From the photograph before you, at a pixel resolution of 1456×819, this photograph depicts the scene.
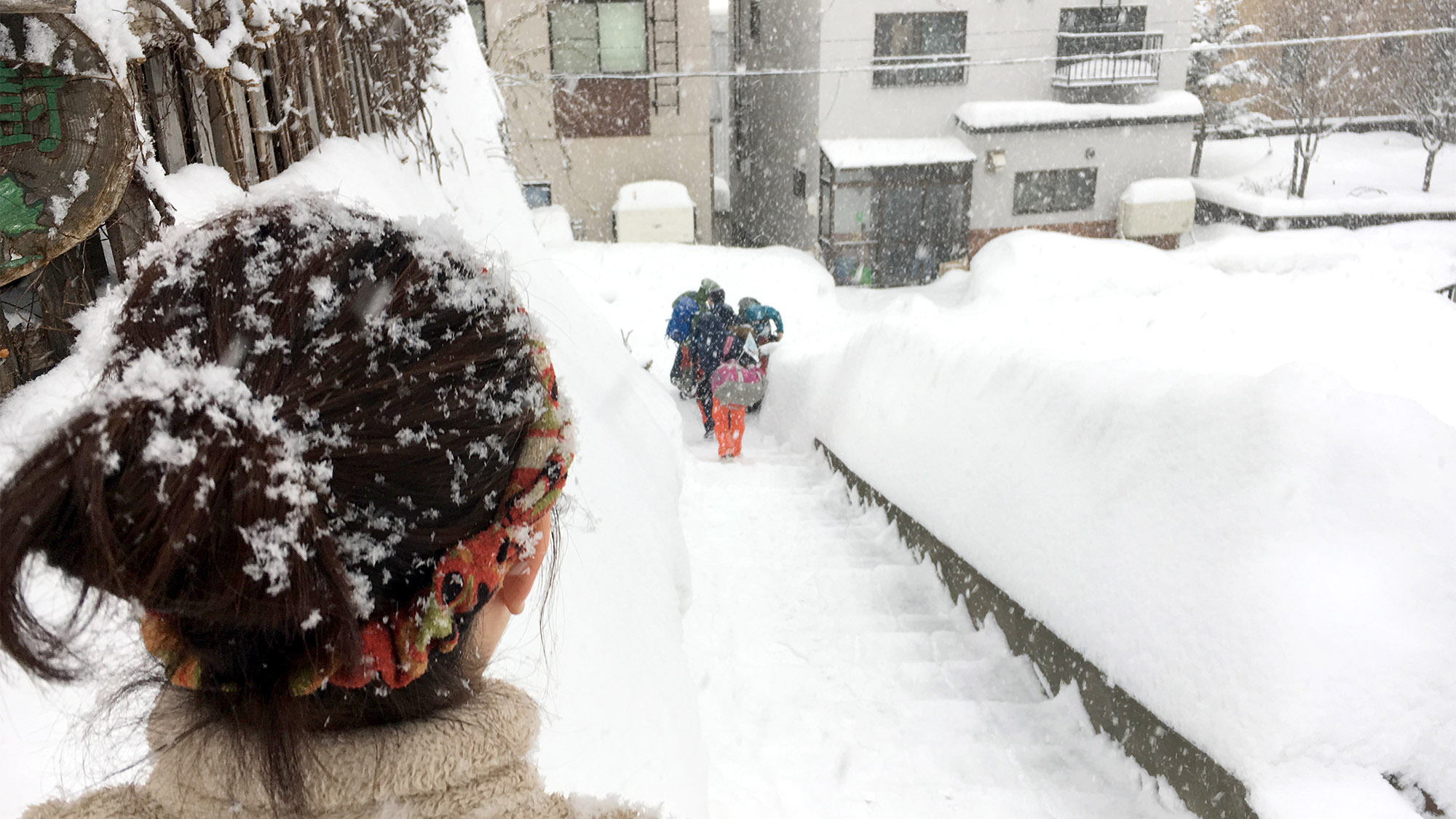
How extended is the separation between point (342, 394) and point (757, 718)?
A: 11.3 ft

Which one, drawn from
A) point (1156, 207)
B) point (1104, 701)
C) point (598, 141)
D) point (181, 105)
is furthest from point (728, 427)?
point (1156, 207)

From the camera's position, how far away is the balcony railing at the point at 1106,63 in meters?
19.4

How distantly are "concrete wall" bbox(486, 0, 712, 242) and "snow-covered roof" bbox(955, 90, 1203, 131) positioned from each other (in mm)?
6053

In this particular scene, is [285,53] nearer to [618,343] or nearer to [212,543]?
[212,543]

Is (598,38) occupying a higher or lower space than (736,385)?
higher

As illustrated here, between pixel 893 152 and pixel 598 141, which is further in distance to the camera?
pixel 893 152

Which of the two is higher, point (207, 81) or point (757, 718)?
point (207, 81)

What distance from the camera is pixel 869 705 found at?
3.98m

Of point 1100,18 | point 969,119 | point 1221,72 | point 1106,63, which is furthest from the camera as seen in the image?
point 1221,72

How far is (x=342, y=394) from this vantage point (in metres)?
0.78

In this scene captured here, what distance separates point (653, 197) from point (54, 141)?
638 inches

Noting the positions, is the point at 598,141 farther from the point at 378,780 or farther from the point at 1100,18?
the point at 378,780

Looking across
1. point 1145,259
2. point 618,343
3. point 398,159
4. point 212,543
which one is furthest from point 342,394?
point 1145,259

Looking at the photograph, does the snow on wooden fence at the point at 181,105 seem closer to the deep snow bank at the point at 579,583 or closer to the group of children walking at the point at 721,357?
the deep snow bank at the point at 579,583
